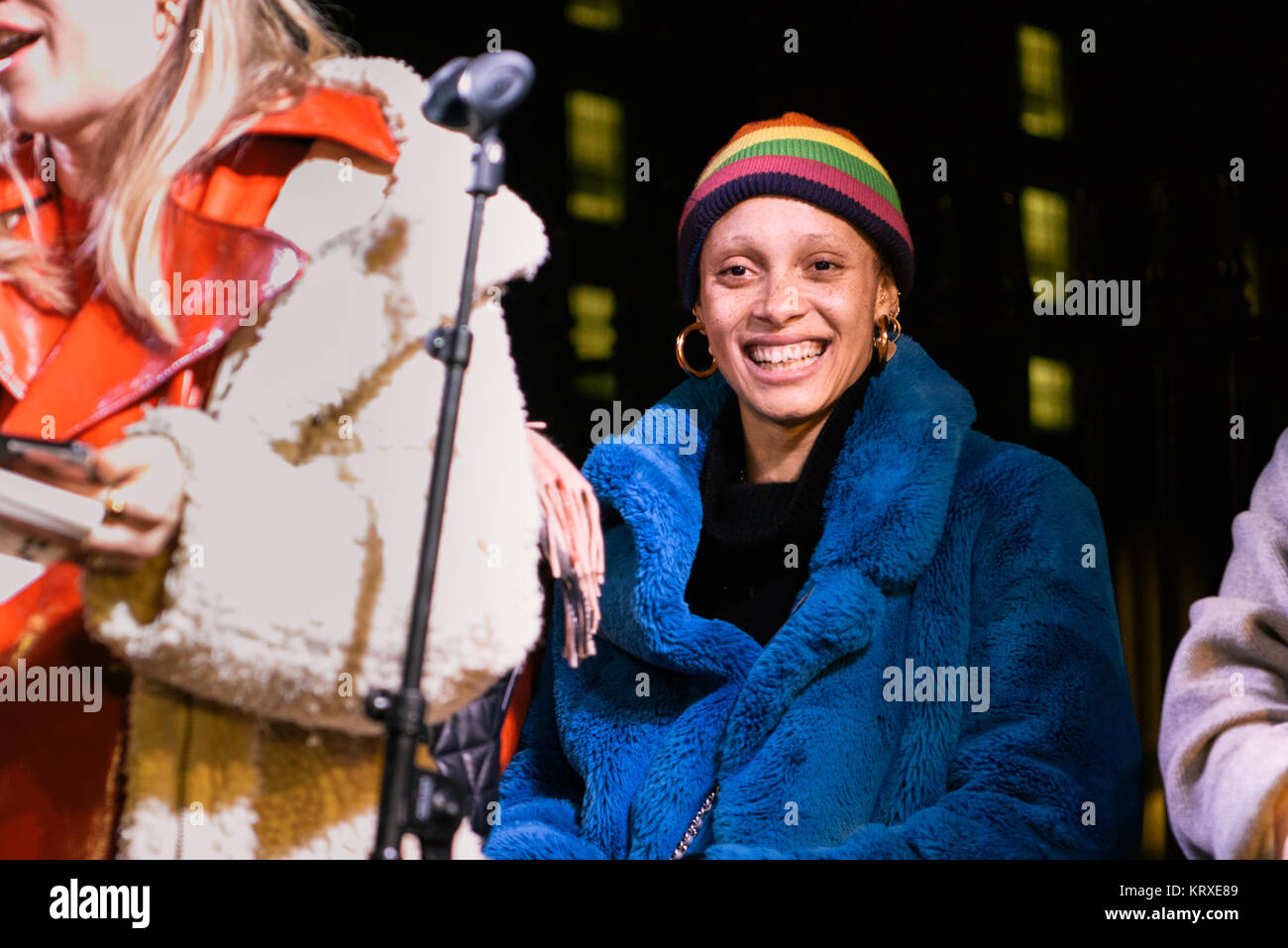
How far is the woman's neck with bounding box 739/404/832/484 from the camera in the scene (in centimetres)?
183

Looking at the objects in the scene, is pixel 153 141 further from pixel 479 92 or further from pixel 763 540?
pixel 763 540

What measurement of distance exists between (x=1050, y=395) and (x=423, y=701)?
3.66 feet

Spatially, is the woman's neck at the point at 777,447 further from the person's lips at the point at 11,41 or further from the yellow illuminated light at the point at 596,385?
the person's lips at the point at 11,41

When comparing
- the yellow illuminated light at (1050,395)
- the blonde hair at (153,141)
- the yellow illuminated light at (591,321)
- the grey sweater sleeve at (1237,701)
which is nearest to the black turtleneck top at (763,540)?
the yellow illuminated light at (591,321)

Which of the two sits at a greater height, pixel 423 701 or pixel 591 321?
pixel 591 321

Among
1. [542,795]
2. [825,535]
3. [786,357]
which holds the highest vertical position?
[786,357]

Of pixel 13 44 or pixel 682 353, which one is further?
pixel 682 353

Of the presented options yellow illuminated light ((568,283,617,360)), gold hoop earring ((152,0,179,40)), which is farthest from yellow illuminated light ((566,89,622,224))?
gold hoop earring ((152,0,179,40))

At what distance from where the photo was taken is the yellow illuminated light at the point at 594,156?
6.21ft

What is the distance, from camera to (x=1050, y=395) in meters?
2.04

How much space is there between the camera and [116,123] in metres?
1.72

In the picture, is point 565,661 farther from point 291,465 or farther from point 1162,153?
point 1162,153

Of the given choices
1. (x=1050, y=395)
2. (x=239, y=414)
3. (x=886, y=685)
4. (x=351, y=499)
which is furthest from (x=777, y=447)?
(x=239, y=414)

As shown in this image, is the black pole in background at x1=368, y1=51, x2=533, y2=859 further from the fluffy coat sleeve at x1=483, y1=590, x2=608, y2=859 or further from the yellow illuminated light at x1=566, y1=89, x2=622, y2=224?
the yellow illuminated light at x1=566, y1=89, x2=622, y2=224
